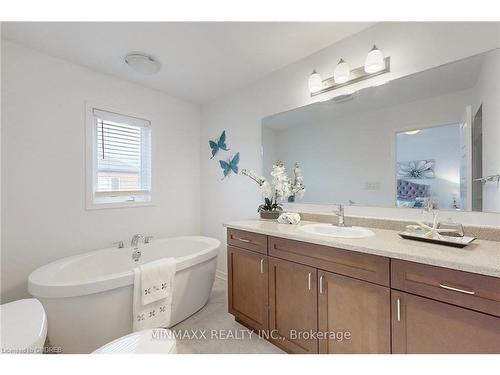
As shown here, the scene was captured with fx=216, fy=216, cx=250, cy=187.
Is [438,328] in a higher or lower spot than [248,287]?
higher

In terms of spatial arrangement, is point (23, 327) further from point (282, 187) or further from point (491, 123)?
point (491, 123)

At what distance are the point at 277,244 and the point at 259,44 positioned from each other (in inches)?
65.9

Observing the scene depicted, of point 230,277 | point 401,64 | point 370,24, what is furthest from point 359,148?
point 230,277

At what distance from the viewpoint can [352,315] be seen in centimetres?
121

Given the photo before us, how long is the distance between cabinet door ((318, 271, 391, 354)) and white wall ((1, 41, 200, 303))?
2.21 metres

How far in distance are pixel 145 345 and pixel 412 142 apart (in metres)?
1.98

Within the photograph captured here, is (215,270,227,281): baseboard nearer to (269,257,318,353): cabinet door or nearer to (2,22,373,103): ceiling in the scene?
(269,257,318,353): cabinet door

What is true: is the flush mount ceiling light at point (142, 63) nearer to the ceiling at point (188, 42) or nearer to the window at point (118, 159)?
the ceiling at point (188, 42)

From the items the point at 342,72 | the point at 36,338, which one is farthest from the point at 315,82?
the point at 36,338

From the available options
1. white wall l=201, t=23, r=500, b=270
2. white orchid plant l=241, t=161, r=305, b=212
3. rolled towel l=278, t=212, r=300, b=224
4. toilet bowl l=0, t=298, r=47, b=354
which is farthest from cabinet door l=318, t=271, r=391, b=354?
toilet bowl l=0, t=298, r=47, b=354

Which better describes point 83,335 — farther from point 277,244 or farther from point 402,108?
point 402,108

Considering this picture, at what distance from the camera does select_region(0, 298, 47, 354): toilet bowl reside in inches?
38.0

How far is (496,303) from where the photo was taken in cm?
82

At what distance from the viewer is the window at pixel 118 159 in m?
2.28
